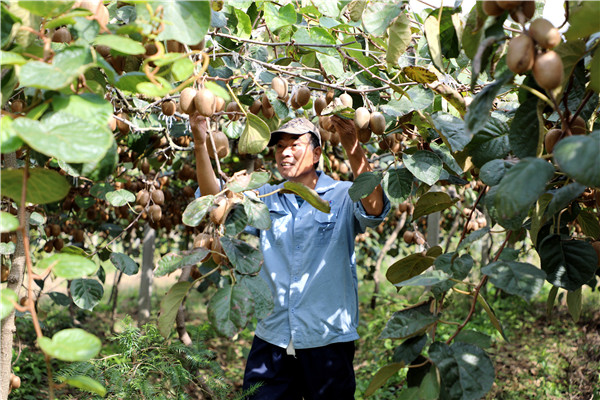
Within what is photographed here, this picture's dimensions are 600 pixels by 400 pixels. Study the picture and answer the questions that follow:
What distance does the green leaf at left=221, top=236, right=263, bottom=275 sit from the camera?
34.9 inches

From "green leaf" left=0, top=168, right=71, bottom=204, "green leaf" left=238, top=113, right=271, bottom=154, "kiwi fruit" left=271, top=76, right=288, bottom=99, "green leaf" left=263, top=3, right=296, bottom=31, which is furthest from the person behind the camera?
"green leaf" left=263, top=3, right=296, bottom=31

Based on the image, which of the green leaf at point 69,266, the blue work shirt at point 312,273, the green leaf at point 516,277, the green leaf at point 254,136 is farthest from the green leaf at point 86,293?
Result: the green leaf at point 516,277

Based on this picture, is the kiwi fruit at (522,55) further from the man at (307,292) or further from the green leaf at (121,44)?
the man at (307,292)

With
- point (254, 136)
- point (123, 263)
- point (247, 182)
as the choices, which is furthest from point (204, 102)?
point (123, 263)

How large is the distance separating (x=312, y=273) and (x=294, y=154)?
0.45 m

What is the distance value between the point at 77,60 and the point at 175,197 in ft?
11.2

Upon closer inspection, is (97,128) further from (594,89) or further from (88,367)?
(88,367)

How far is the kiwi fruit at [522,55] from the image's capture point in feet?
2.24

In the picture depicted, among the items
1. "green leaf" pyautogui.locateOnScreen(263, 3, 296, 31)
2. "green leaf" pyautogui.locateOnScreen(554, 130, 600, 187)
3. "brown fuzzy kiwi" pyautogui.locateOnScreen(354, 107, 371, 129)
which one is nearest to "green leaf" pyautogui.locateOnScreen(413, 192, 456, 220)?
"brown fuzzy kiwi" pyautogui.locateOnScreen(354, 107, 371, 129)

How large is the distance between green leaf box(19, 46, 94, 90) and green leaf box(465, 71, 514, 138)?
50 cm

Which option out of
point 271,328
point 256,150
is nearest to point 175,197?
point 271,328

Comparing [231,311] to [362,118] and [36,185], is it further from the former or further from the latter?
[362,118]

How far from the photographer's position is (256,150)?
4.06 feet

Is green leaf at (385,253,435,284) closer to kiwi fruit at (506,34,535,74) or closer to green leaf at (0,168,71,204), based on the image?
kiwi fruit at (506,34,535,74)
